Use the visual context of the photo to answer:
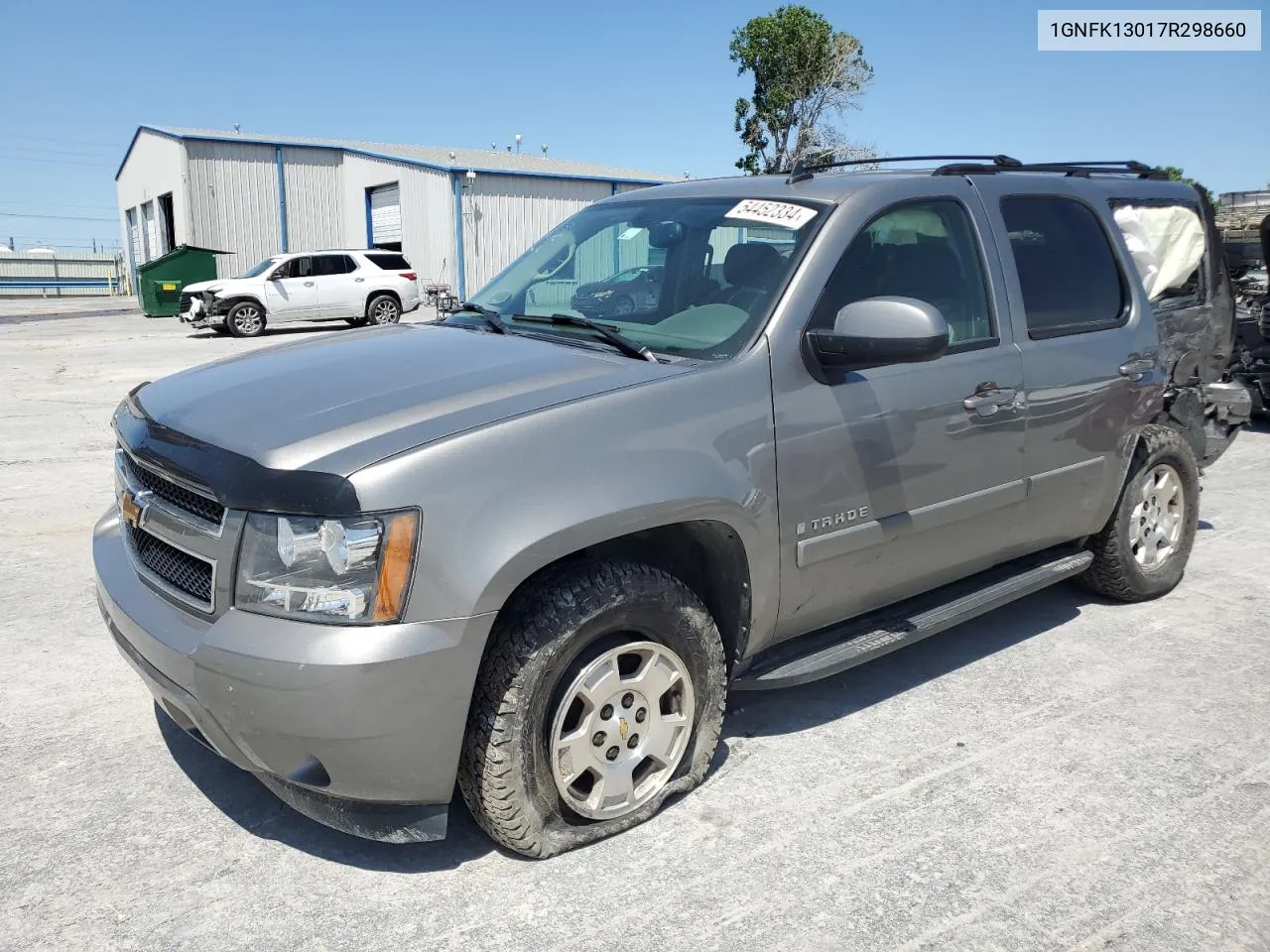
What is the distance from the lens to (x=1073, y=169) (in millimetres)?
4781

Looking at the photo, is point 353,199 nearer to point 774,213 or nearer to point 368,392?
point 774,213

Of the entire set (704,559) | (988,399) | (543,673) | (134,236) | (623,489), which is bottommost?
(543,673)

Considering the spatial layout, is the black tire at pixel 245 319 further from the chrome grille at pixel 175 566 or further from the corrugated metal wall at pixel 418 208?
the chrome grille at pixel 175 566

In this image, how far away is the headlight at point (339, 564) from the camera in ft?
8.05

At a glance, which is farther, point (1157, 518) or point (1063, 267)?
point (1157, 518)

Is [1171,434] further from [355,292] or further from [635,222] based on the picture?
[355,292]

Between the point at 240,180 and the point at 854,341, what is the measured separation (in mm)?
37290

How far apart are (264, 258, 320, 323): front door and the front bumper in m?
20.6

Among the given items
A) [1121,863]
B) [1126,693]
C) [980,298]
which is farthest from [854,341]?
[1126,693]

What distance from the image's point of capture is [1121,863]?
2857mm

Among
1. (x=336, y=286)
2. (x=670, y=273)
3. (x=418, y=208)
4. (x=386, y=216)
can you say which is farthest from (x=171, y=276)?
(x=670, y=273)

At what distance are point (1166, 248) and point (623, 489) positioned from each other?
151 inches

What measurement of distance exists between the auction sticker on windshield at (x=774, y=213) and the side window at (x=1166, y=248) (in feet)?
6.56

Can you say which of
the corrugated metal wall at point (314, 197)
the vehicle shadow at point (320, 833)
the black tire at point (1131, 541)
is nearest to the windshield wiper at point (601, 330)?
the vehicle shadow at point (320, 833)
